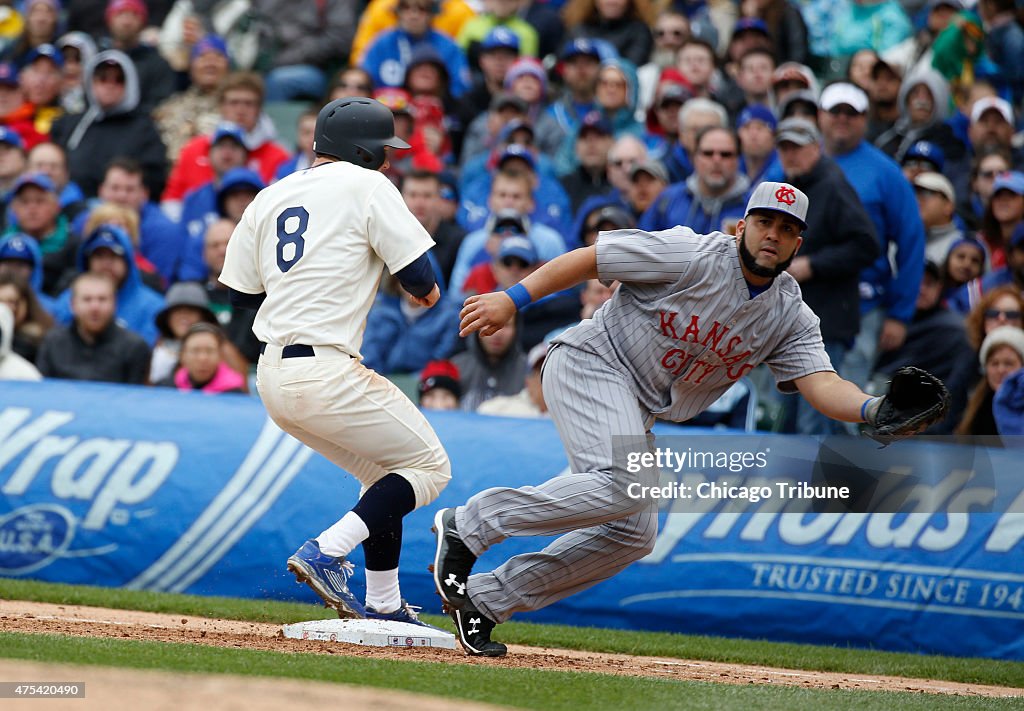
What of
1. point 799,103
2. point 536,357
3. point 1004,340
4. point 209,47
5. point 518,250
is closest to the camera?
point 1004,340

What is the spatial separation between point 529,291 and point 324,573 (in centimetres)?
148

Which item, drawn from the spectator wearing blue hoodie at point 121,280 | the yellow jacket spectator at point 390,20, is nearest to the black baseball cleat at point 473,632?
the spectator wearing blue hoodie at point 121,280

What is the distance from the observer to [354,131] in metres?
6.23

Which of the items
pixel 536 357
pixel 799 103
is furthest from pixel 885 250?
pixel 536 357

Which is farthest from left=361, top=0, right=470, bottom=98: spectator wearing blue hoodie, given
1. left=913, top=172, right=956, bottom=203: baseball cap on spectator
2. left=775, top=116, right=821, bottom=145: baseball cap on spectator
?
left=775, top=116, right=821, bottom=145: baseball cap on spectator

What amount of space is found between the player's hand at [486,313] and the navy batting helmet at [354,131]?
34.9 inches

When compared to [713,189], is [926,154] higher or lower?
higher

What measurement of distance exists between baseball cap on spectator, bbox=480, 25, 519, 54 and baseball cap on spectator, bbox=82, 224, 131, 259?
13.4ft

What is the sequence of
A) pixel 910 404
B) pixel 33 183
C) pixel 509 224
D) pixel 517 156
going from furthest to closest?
pixel 33 183 < pixel 517 156 < pixel 509 224 < pixel 910 404

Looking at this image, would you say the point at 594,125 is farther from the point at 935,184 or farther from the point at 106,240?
the point at 106,240

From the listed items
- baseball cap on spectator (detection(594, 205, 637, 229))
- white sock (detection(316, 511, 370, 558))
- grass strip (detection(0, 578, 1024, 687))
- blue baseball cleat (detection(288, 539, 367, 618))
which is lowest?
grass strip (detection(0, 578, 1024, 687))

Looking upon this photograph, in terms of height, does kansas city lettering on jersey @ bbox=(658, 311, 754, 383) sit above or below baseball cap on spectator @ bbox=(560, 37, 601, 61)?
below

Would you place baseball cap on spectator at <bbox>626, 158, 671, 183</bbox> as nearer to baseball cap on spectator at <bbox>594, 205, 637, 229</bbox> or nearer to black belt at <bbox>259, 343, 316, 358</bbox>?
baseball cap on spectator at <bbox>594, 205, 637, 229</bbox>

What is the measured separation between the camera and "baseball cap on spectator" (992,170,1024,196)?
1042 cm
